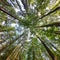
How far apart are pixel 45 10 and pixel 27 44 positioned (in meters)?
1.24

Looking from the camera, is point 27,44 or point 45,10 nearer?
point 27,44

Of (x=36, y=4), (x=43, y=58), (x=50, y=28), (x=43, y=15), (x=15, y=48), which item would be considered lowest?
(x=43, y=58)

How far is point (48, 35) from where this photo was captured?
505cm

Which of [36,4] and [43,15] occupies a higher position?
[36,4]

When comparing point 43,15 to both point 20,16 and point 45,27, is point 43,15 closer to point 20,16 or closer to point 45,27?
point 45,27

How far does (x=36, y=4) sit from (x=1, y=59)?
6.53ft

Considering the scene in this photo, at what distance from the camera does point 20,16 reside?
5.22m

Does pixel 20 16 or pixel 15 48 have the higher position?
pixel 20 16

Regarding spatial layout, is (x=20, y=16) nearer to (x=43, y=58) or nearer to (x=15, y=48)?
(x=15, y=48)

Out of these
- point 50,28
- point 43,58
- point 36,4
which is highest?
point 36,4

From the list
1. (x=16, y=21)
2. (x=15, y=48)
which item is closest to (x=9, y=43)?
(x=15, y=48)

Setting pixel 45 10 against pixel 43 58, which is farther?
pixel 45 10

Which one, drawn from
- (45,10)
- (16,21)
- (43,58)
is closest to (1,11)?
(16,21)

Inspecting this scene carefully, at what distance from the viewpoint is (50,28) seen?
16.7ft
